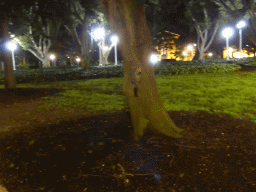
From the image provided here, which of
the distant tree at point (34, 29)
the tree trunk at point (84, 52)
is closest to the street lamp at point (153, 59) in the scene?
the tree trunk at point (84, 52)

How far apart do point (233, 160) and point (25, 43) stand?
33081mm

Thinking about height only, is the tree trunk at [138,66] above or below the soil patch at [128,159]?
above

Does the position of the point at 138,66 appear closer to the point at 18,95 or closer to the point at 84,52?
the point at 18,95

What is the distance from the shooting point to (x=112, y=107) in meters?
8.66

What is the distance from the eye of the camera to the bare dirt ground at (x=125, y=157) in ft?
12.5

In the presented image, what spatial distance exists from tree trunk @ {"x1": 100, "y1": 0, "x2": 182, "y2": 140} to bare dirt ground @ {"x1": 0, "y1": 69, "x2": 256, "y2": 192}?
12.6 inches

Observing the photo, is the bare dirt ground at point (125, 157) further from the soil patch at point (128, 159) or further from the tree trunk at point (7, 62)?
the tree trunk at point (7, 62)

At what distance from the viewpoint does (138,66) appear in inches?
204

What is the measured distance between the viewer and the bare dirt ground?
3.82 m

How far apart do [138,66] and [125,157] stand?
1.72 m

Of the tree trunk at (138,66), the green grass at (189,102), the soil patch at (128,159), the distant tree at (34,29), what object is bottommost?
the soil patch at (128,159)

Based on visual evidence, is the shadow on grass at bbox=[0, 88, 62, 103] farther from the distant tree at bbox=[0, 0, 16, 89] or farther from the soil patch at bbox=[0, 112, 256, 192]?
the soil patch at bbox=[0, 112, 256, 192]

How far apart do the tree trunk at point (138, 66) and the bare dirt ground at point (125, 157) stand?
12.6 inches

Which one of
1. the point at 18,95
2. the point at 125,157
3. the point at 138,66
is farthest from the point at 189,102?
the point at 18,95
